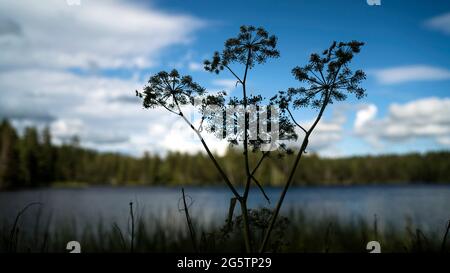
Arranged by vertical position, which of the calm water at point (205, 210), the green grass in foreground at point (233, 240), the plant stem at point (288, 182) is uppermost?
the plant stem at point (288, 182)

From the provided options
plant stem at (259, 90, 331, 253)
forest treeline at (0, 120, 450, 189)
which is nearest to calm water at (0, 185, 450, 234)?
plant stem at (259, 90, 331, 253)

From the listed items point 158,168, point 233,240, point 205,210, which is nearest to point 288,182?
point 233,240

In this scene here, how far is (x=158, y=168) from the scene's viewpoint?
66250mm

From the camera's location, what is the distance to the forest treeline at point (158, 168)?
3178 centimetres

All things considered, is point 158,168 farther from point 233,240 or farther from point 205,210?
point 233,240

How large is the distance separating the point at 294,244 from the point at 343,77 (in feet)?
15.9

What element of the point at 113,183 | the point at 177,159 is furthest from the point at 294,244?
the point at 113,183

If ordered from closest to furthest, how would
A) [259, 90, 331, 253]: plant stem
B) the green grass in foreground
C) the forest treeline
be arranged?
[259, 90, 331, 253]: plant stem → the green grass in foreground → the forest treeline

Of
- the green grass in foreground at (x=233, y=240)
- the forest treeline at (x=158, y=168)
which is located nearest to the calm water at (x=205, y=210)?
the green grass in foreground at (x=233, y=240)

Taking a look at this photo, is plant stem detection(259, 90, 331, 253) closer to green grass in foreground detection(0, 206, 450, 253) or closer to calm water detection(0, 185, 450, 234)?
calm water detection(0, 185, 450, 234)

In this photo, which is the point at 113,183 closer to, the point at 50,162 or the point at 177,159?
the point at 177,159

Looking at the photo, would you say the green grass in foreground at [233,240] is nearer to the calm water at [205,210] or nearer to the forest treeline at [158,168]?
the calm water at [205,210]

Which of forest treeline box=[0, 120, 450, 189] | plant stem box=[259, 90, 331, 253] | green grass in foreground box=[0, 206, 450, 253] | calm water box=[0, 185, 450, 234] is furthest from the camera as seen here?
forest treeline box=[0, 120, 450, 189]

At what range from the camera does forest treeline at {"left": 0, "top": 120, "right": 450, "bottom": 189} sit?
1251 inches
